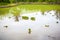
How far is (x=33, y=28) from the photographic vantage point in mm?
1542

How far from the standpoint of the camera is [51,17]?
1555 mm

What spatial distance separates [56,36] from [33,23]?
0.32 m

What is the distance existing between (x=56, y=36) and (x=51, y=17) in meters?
0.24

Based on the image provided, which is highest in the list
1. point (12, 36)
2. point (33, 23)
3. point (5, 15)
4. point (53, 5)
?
point (53, 5)

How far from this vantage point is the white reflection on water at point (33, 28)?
152 centimetres

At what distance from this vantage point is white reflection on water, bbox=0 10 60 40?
152 cm

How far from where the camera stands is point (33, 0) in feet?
5.16

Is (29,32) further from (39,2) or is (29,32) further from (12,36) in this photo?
(39,2)

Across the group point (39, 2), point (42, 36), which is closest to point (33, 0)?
point (39, 2)

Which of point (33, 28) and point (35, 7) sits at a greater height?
point (35, 7)

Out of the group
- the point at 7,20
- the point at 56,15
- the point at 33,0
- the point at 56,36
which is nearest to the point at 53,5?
the point at 56,15

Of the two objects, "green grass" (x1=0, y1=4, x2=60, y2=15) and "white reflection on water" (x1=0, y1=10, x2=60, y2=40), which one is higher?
"green grass" (x1=0, y1=4, x2=60, y2=15)

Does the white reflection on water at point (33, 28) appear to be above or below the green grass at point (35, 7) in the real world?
below

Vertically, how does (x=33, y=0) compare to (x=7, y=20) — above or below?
→ above
